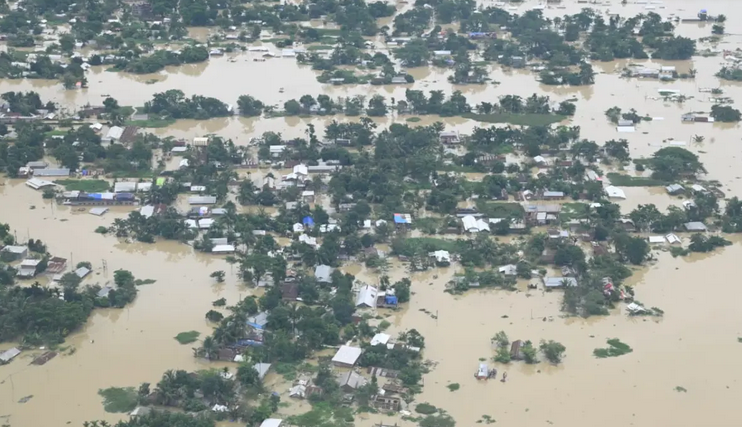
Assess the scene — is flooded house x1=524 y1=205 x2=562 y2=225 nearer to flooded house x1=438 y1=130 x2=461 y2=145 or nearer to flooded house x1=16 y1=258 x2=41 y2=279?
flooded house x1=438 y1=130 x2=461 y2=145

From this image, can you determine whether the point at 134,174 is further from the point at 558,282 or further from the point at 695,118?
the point at 695,118

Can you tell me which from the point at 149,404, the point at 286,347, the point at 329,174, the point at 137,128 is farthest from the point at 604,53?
the point at 149,404

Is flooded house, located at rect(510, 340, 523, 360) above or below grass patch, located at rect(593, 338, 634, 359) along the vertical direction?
above

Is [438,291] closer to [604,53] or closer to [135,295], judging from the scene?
[135,295]

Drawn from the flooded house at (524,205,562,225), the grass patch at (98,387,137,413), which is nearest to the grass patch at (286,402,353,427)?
the grass patch at (98,387,137,413)

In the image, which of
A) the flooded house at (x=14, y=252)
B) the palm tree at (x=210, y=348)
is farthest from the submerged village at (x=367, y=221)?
the flooded house at (x=14, y=252)

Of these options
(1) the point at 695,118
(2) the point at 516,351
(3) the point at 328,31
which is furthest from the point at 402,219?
(3) the point at 328,31
